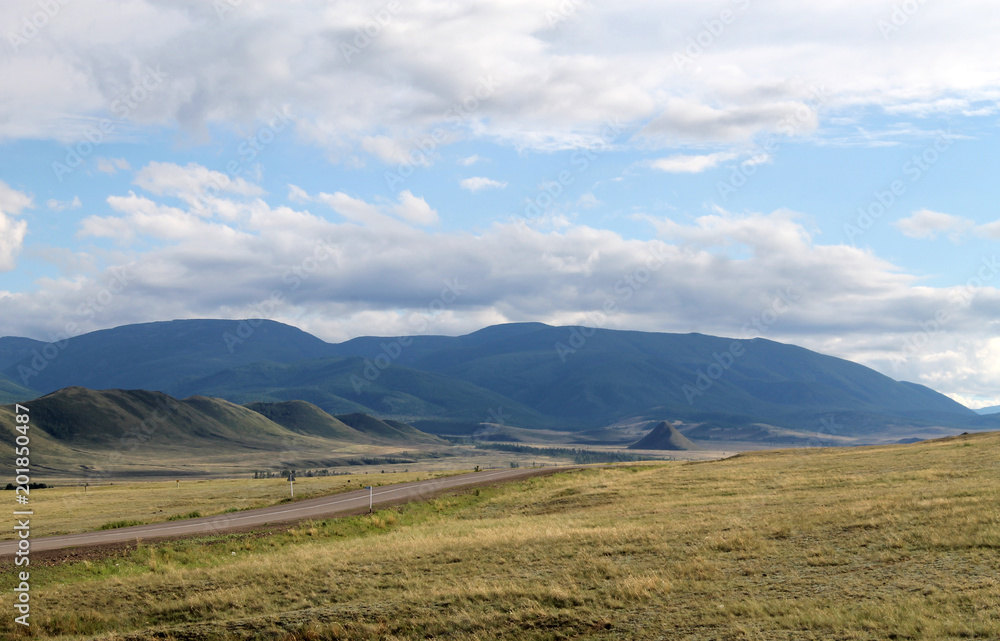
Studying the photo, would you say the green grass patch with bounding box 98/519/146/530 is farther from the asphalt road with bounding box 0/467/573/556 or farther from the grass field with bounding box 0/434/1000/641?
the grass field with bounding box 0/434/1000/641

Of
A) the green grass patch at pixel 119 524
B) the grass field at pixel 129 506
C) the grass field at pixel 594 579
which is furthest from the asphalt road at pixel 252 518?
the grass field at pixel 594 579

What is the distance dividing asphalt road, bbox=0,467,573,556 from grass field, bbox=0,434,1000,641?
5035 millimetres

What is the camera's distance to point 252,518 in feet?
132

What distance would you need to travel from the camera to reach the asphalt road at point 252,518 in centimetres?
3322

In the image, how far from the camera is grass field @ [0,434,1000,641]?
15.7 meters

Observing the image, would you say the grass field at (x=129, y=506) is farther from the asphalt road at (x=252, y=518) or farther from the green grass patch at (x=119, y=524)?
the asphalt road at (x=252, y=518)

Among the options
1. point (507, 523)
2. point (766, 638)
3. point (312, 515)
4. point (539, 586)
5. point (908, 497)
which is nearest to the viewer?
point (766, 638)

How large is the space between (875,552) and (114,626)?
66.6 ft

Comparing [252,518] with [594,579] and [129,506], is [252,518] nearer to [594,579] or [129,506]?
[129,506]

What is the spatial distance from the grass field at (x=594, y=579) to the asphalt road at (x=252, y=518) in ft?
16.5

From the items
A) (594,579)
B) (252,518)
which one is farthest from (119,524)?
(594,579)

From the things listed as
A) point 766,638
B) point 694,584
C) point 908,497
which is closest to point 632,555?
point 694,584

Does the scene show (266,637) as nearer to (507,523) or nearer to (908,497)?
(507,523)

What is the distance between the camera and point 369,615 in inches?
709
